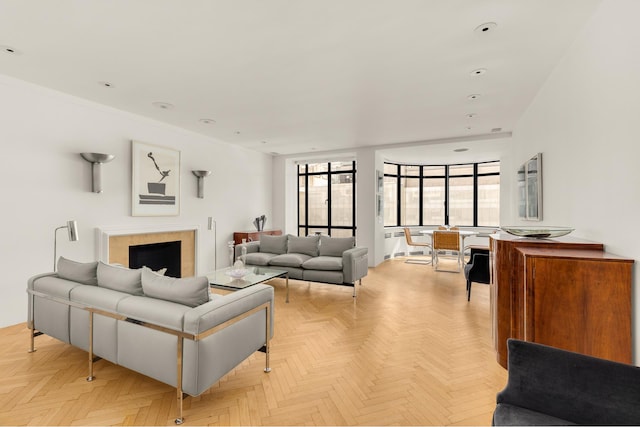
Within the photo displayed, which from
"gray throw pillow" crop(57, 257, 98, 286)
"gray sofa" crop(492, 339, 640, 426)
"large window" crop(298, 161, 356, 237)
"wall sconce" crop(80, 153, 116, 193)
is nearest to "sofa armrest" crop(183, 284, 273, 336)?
"gray throw pillow" crop(57, 257, 98, 286)

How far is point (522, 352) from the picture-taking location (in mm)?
1347

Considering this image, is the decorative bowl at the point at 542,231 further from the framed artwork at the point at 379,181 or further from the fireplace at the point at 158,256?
the fireplace at the point at 158,256

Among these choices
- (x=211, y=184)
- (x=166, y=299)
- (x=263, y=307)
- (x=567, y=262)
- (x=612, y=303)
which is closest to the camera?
(x=612, y=303)

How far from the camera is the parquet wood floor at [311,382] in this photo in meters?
1.94

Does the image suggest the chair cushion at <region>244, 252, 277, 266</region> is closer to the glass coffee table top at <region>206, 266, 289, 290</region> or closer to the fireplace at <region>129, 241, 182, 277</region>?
the glass coffee table top at <region>206, 266, 289, 290</region>

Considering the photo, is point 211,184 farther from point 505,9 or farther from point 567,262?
point 567,262

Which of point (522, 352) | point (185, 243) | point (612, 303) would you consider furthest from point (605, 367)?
point (185, 243)

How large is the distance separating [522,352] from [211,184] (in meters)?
5.97

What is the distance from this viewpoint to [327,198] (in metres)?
8.50

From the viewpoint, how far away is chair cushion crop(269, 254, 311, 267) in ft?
16.4

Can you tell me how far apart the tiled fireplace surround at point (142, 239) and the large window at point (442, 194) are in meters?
5.26

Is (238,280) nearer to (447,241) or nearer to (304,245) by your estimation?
(304,245)

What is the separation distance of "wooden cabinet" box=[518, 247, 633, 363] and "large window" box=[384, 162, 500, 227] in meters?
6.74

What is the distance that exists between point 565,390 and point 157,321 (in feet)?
7.21
